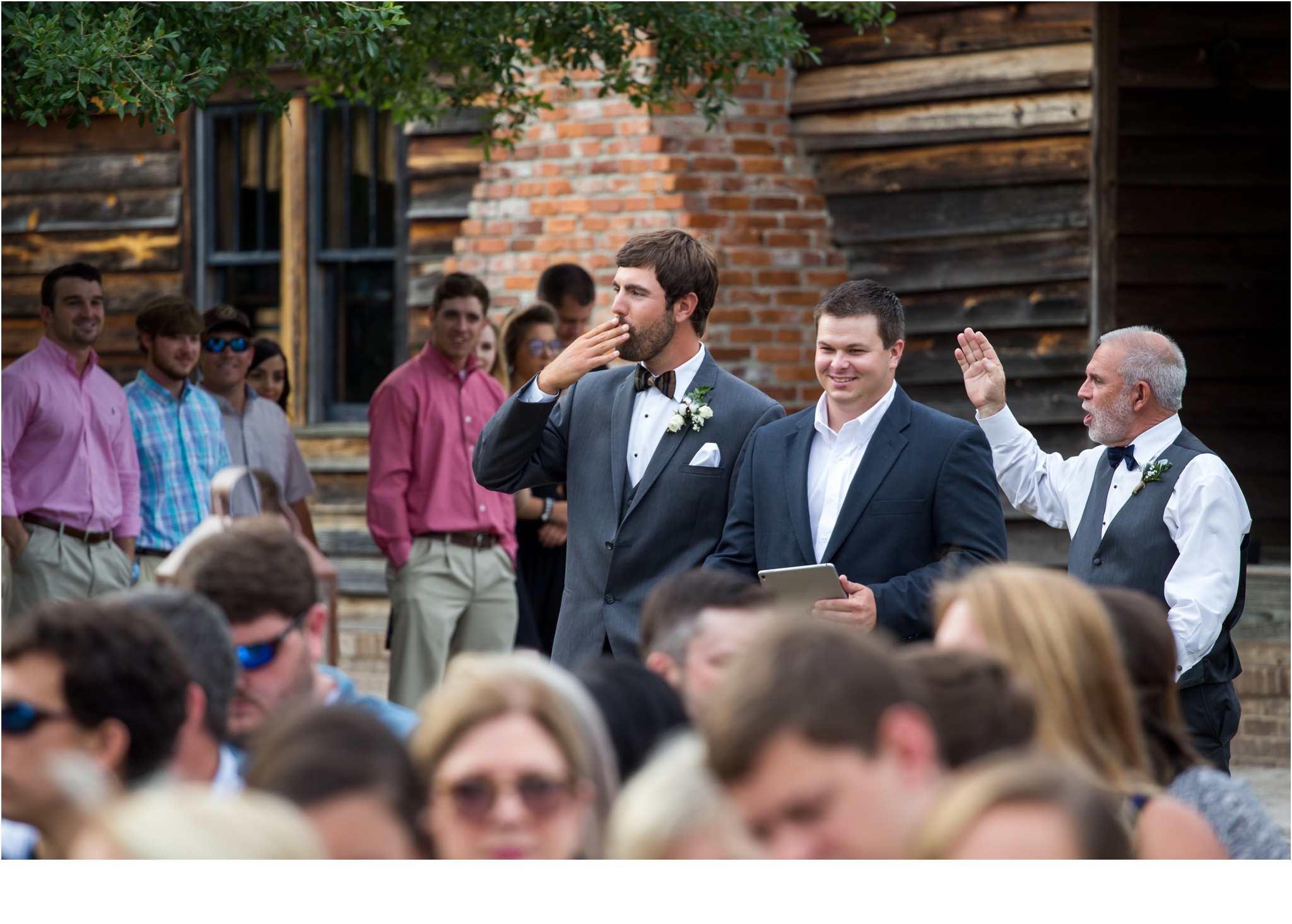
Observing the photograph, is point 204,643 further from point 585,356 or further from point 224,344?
point 224,344

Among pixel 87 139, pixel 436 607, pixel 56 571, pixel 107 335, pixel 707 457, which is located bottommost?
pixel 436 607

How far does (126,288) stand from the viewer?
9.27m

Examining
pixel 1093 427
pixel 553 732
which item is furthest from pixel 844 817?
pixel 1093 427

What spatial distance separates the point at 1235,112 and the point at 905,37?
1794 millimetres

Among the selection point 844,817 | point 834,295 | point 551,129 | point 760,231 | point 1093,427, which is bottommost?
point 844,817

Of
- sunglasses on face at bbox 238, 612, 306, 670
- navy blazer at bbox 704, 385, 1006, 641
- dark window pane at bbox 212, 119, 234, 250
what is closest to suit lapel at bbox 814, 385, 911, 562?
navy blazer at bbox 704, 385, 1006, 641

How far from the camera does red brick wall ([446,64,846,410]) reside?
7.37 meters

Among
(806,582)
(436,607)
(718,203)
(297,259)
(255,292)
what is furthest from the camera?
(255,292)

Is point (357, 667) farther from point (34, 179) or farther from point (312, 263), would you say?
point (34, 179)

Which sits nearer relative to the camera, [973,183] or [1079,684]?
[1079,684]

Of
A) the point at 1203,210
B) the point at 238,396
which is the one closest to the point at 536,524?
the point at 238,396

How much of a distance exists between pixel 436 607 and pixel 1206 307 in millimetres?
4296

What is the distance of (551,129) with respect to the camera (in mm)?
7656

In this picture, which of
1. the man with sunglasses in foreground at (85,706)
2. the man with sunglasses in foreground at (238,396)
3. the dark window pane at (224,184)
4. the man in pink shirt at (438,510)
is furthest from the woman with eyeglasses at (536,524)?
the man with sunglasses in foreground at (85,706)
